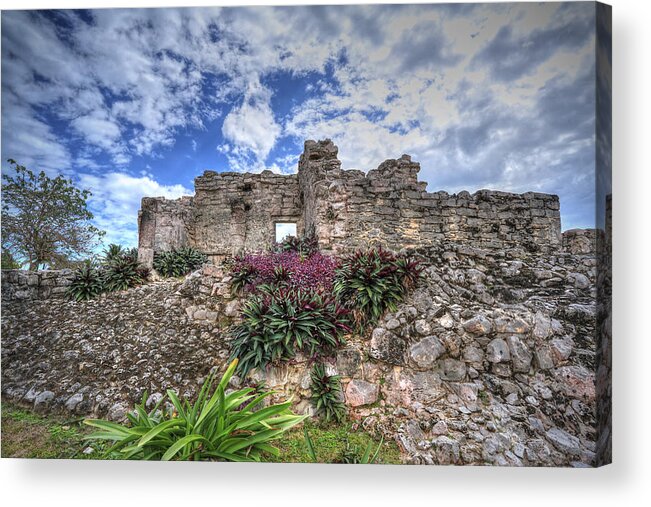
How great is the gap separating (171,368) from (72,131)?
3.46 metres

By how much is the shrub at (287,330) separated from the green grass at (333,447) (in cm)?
80

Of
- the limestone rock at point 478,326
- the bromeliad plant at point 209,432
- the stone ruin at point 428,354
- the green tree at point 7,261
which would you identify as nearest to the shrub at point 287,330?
the stone ruin at point 428,354

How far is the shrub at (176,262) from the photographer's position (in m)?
7.34

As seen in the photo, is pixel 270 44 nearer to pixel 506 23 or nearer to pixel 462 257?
pixel 506 23

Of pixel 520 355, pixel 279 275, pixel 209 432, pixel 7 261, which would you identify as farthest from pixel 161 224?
pixel 520 355

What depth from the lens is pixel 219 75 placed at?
381 centimetres

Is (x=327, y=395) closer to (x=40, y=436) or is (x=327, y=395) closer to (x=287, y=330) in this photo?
(x=287, y=330)

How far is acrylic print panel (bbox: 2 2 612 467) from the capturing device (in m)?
2.83

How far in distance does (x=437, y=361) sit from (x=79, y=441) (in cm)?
396

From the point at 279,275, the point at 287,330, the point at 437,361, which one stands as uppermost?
the point at 279,275

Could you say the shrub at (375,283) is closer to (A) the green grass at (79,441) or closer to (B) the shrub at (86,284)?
(A) the green grass at (79,441)

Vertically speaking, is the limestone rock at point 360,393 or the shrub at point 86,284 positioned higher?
the shrub at point 86,284

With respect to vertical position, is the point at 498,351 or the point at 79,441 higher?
the point at 498,351

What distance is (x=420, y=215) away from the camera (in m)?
6.28
